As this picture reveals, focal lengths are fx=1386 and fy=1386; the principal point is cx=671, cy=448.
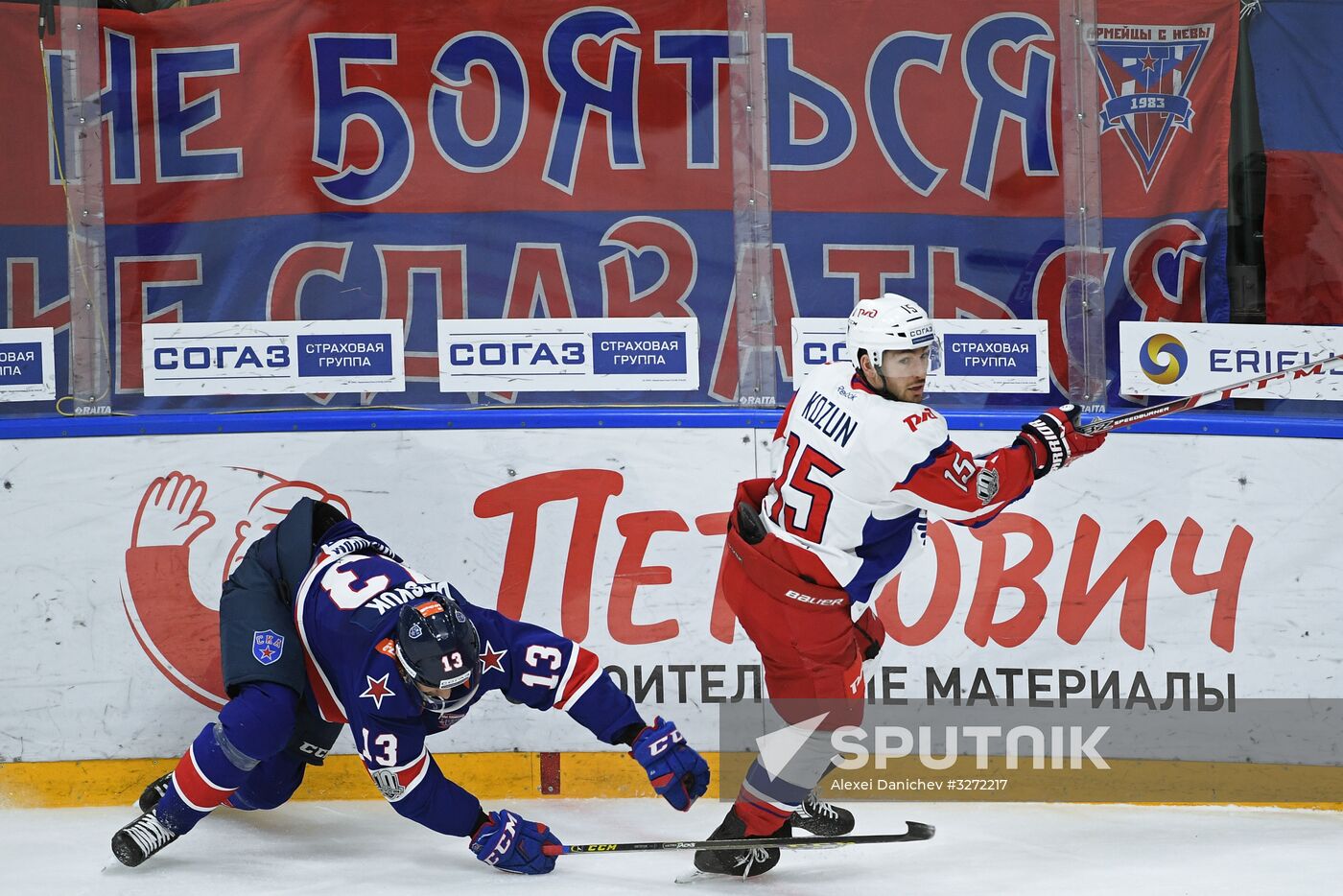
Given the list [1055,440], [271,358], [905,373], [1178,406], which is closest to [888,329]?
[905,373]

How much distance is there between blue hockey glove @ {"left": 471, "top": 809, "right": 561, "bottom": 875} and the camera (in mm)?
3264

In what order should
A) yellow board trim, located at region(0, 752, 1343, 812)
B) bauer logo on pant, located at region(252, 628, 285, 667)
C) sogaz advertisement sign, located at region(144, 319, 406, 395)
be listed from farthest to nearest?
sogaz advertisement sign, located at region(144, 319, 406, 395) → yellow board trim, located at region(0, 752, 1343, 812) → bauer logo on pant, located at region(252, 628, 285, 667)

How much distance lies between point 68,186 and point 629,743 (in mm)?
2398

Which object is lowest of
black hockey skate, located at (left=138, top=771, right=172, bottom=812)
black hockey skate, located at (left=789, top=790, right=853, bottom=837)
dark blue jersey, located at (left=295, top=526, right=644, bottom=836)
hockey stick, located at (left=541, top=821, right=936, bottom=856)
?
black hockey skate, located at (left=789, top=790, right=853, bottom=837)

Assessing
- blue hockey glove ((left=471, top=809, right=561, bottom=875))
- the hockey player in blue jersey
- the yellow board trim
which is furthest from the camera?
the yellow board trim

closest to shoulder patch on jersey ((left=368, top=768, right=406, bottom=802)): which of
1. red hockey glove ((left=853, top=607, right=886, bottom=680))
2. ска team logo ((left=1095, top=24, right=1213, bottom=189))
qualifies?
red hockey glove ((left=853, top=607, right=886, bottom=680))

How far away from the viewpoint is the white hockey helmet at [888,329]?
10.4 feet

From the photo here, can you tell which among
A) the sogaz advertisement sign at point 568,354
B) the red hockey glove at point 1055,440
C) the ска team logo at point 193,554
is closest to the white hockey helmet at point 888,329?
the red hockey glove at point 1055,440

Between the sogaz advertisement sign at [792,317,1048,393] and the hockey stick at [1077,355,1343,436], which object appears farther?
the sogaz advertisement sign at [792,317,1048,393]

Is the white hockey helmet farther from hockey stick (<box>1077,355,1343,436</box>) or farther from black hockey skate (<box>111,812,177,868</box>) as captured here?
black hockey skate (<box>111,812,177,868</box>)

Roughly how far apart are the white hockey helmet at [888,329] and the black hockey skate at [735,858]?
1.17 metres

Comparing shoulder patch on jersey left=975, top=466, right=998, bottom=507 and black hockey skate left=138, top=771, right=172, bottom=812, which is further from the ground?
shoulder patch on jersey left=975, top=466, right=998, bottom=507

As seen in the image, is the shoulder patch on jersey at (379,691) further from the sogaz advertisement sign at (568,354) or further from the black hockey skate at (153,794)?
the sogaz advertisement sign at (568,354)

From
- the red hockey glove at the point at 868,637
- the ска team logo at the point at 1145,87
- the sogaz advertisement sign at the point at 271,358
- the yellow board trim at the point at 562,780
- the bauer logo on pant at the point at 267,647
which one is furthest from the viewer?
the ска team logo at the point at 1145,87
